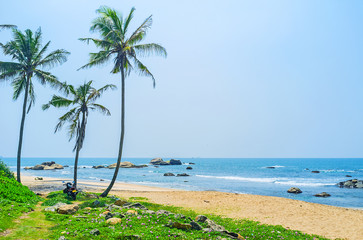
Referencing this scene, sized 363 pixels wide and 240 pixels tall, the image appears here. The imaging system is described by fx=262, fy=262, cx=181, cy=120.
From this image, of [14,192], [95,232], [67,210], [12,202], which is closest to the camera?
[95,232]

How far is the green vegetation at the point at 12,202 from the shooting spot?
10.5 metres

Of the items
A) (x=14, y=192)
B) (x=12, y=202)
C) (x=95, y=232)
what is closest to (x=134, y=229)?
(x=95, y=232)

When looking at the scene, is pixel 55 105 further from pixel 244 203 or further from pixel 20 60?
pixel 244 203

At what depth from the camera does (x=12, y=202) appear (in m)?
13.2

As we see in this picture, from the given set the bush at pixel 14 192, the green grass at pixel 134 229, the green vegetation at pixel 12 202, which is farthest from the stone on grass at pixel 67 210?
Result: the bush at pixel 14 192

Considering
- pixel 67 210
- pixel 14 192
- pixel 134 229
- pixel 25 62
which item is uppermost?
pixel 25 62

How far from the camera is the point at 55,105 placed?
78.6 feet

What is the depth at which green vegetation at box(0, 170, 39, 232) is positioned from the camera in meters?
10.5

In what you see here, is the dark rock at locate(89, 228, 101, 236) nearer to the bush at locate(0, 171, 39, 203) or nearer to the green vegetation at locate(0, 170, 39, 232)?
the green vegetation at locate(0, 170, 39, 232)

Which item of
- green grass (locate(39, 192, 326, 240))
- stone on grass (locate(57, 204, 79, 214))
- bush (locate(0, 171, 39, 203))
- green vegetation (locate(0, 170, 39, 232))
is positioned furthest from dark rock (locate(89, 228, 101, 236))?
bush (locate(0, 171, 39, 203))

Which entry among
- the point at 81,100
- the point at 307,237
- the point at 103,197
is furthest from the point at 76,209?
the point at 81,100

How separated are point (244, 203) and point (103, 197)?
1216 cm

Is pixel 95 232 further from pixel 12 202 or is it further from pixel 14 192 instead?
pixel 14 192

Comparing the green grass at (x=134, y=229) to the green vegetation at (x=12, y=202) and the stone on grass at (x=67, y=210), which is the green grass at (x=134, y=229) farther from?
the green vegetation at (x=12, y=202)
